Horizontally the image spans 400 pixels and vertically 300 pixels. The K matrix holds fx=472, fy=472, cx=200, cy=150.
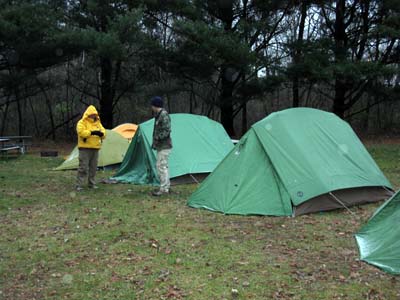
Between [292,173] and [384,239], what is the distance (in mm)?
2106

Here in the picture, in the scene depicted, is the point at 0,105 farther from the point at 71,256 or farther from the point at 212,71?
the point at 71,256

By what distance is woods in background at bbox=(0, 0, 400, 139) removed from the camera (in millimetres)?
15312

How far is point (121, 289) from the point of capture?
14.0 feet

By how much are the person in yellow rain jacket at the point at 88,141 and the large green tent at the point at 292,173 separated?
2.45 meters

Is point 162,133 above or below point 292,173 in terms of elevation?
above

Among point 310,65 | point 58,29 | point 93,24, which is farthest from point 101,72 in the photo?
point 310,65

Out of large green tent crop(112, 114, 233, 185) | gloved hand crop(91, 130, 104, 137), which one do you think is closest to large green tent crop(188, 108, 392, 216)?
large green tent crop(112, 114, 233, 185)

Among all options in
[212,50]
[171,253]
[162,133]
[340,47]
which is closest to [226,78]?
[212,50]

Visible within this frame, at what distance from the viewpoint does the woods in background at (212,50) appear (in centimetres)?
1531

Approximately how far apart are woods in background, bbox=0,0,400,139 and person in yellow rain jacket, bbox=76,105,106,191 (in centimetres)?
640

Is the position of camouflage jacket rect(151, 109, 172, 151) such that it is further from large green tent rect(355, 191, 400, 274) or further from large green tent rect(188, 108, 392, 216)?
large green tent rect(355, 191, 400, 274)

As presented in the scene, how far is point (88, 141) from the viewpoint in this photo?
8.82 m

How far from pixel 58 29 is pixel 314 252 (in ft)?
43.3

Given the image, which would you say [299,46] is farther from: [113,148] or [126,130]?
[113,148]
